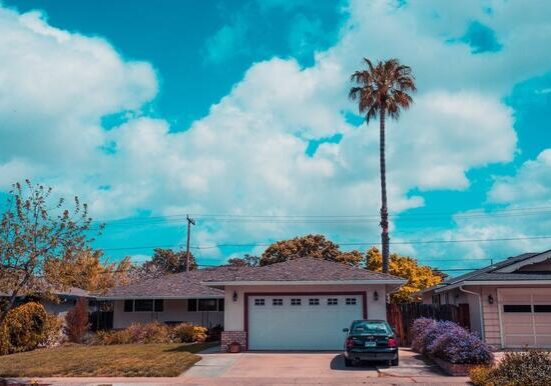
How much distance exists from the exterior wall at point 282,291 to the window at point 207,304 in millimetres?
9785

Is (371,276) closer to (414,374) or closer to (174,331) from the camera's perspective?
(414,374)

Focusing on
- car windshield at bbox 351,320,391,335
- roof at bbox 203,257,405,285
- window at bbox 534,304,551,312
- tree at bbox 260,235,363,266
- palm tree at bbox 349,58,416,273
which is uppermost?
palm tree at bbox 349,58,416,273

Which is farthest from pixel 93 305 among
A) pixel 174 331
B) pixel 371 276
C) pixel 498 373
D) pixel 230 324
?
pixel 498 373

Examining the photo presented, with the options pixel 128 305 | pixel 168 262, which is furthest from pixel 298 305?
pixel 168 262

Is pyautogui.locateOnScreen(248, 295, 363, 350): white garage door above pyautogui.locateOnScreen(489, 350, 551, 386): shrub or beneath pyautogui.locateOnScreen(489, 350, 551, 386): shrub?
above

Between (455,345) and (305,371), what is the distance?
14.3 feet

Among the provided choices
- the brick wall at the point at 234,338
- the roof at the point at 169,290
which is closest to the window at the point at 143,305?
the roof at the point at 169,290

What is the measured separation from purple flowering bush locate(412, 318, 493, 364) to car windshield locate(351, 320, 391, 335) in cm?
160

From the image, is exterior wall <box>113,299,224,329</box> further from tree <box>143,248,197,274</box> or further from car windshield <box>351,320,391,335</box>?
tree <box>143,248,197,274</box>

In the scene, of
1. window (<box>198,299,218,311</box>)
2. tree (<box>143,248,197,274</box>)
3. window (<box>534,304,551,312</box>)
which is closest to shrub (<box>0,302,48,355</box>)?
window (<box>198,299,218,311</box>)

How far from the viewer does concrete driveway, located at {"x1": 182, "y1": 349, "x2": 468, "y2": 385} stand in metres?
15.8

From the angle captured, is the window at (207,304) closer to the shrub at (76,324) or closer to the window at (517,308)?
the shrub at (76,324)

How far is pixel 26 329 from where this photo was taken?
2711cm

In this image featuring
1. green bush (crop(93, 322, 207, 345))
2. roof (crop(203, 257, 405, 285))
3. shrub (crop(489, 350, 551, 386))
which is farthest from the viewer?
green bush (crop(93, 322, 207, 345))
